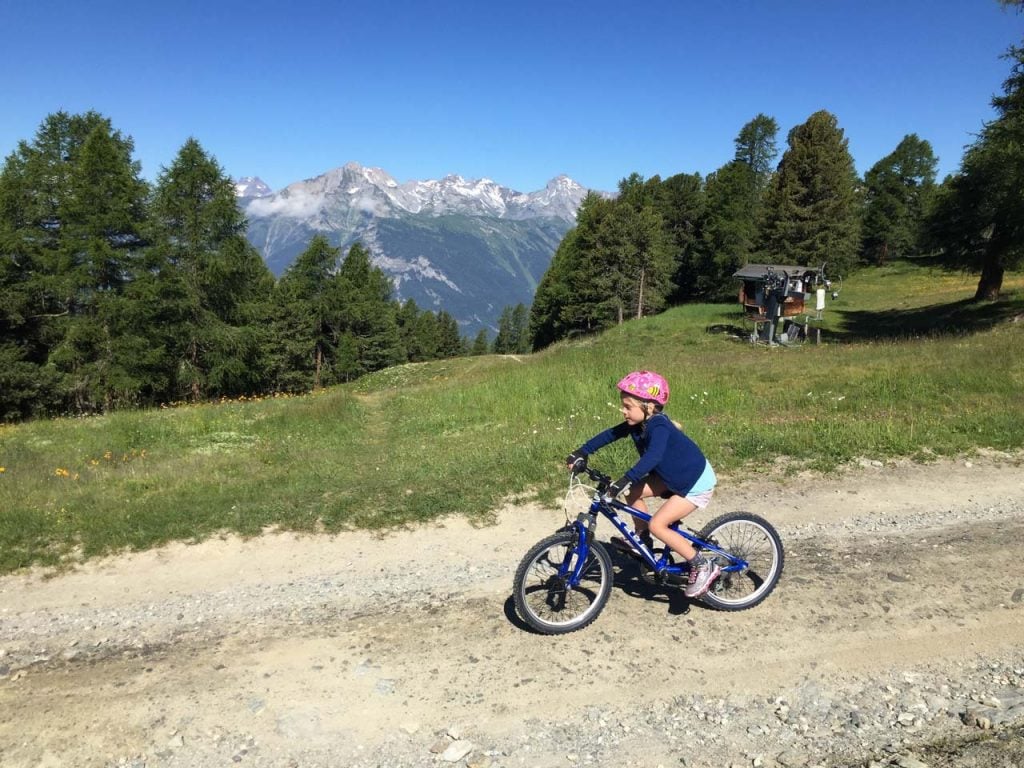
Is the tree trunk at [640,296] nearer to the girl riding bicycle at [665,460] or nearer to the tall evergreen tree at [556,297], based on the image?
the tall evergreen tree at [556,297]

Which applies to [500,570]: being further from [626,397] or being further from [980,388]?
[980,388]

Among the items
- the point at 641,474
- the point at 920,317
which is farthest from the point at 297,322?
the point at 641,474

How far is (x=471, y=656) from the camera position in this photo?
5398 millimetres

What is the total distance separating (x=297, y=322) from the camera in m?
51.2

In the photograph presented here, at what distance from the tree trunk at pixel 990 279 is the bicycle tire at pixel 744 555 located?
39616 millimetres

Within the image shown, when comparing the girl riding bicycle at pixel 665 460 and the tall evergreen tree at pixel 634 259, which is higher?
the tall evergreen tree at pixel 634 259

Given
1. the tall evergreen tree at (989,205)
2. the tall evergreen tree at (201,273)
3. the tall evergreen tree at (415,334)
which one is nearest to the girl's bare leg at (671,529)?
the tall evergreen tree at (989,205)

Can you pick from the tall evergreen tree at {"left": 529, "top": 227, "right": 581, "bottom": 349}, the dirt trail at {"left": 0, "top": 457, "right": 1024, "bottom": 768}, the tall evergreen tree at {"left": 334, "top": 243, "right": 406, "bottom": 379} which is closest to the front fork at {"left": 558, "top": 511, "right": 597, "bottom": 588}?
the dirt trail at {"left": 0, "top": 457, "right": 1024, "bottom": 768}

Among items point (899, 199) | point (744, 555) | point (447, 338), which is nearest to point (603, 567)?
point (744, 555)

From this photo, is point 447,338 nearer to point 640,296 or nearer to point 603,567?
point 640,296

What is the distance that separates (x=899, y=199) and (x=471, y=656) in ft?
298

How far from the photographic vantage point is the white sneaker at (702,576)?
5840 millimetres

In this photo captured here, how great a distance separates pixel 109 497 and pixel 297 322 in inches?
1731

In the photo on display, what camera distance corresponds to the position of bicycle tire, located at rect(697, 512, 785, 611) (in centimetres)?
605
